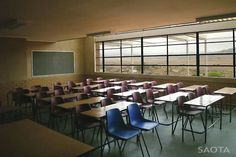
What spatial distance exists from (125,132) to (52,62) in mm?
8206

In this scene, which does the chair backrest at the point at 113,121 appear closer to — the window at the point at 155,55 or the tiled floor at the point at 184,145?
the tiled floor at the point at 184,145

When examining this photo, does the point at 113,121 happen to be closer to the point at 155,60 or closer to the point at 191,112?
the point at 191,112

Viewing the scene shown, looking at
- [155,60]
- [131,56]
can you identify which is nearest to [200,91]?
[155,60]

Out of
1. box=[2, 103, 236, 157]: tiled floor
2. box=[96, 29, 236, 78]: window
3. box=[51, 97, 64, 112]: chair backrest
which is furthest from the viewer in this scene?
box=[96, 29, 236, 78]: window

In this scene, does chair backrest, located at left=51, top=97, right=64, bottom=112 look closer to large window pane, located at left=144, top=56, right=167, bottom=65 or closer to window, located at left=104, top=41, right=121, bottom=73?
large window pane, located at left=144, top=56, right=167, bottom=65

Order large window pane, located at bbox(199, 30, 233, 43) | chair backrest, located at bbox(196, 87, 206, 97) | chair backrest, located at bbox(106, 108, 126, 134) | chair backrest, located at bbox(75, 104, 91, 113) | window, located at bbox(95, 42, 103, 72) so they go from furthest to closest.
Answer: window, located at bbox(95, 42, 103, 72)
large window pane, located at bbox(199, 30, 233, 43)
chair backrest, located at bbox(196, 87, 206, 97)
chair backrest, located at bbox(75, 104, 91, 113)
chair backrest, located at bbox(106, 108, 126, 134)

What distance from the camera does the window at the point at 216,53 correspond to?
25.5 feet

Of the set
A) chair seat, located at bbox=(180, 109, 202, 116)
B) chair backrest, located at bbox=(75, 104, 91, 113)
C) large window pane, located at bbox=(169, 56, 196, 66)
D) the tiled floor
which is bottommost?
the tiled floor

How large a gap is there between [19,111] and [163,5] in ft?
20.3

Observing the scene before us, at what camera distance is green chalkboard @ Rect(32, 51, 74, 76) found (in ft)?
34.2

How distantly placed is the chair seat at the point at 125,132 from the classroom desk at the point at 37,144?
1.19m

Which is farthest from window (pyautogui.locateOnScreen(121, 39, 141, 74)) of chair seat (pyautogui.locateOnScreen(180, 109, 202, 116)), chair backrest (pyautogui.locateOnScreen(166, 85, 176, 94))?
chair seat (pyautogui.locateOnScreen(180, 109, 202, 116))

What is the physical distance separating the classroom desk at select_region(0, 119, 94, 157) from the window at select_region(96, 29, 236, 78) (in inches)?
275

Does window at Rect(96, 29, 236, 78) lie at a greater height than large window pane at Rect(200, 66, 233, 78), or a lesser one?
greater
